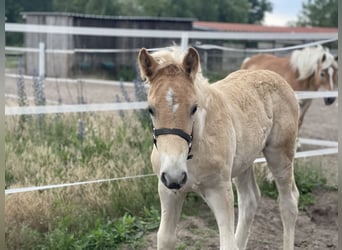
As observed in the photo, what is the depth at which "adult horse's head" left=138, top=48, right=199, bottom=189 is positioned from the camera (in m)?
2.96

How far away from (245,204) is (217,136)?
46.5 inches

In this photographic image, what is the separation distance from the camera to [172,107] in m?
→ 3.11

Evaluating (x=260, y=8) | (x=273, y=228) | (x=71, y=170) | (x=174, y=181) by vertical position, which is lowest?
(x=260, y=8)

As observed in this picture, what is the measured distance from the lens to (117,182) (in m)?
5.35

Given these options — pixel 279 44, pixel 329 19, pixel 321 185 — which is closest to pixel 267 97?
pixel 321 185

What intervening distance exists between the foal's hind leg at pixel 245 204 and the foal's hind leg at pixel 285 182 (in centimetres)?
21

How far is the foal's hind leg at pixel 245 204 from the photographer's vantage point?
4.56 metres

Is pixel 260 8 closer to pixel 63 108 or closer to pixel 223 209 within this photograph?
pixel 63 108

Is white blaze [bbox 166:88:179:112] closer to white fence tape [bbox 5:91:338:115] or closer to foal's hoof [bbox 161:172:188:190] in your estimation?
foal's hoof [bbox 161:172:188:190]

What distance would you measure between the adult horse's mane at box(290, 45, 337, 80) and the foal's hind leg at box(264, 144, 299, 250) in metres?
3.91

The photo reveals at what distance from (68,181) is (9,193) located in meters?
0.55

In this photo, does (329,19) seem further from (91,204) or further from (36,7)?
(91,204)

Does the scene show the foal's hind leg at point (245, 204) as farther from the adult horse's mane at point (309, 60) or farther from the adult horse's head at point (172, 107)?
the adult horse's mane at point (309, 60)

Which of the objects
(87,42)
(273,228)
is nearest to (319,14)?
(87,42)
